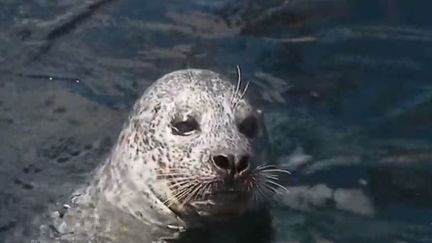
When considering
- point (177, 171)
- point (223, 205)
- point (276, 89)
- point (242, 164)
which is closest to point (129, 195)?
point (177, 171)

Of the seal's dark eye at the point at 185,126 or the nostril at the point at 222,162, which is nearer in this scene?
the nostril at the point at 222,162

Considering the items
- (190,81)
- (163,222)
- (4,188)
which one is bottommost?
(4,188)

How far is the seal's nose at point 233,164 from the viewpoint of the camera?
7.64 metres

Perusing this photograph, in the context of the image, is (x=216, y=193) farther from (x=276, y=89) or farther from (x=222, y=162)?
(x=276, y=89)

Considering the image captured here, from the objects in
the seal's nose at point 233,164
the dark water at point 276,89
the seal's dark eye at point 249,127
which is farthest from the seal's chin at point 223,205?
the dark water at point 276,89

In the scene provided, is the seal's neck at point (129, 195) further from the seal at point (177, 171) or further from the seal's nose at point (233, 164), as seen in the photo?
the seal's nose at point (233, 164)

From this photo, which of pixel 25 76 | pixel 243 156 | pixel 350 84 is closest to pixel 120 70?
pixel 25 76

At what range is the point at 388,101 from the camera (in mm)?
10617

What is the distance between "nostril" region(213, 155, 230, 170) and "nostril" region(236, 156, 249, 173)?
62 millimetres

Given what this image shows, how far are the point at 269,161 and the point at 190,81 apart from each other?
66cm

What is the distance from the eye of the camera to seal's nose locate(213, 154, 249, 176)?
7.64m

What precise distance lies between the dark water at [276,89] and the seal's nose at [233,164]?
3.93ft

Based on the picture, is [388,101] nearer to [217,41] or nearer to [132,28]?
[217,41]

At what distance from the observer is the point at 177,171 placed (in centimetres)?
804
